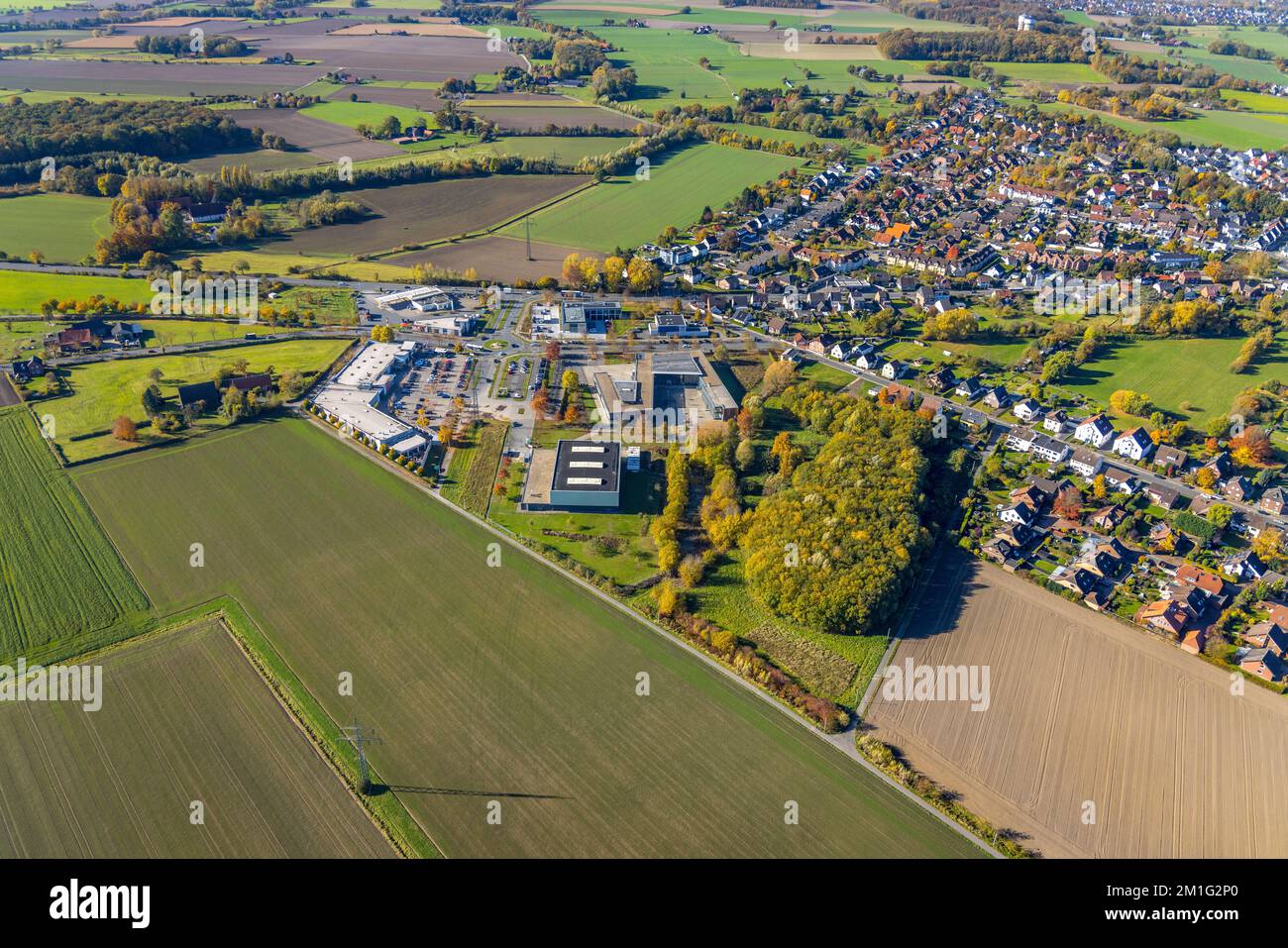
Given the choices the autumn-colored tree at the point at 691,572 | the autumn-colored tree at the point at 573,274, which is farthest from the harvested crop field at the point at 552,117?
the autumn-colored tree at the point at 691,572

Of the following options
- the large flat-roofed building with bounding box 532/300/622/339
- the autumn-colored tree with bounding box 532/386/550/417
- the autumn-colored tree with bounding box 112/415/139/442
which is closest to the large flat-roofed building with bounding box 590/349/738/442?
the autumn-colored tree with bounding box 532/386/550/417

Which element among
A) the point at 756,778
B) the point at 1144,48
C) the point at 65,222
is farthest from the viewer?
the point at 1144,48

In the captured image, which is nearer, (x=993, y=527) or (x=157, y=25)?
(x=993, y=527)

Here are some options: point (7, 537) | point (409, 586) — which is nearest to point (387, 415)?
point (409, 586)

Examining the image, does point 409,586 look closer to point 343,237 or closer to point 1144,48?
point 343,237

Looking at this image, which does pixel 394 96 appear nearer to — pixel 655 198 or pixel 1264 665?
pixel 655 198

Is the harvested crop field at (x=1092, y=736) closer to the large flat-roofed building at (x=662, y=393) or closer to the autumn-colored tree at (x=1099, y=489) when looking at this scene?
the autumn-colored tree at (x=1099, y=489)

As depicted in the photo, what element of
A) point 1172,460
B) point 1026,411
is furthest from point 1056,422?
point 1172,460
